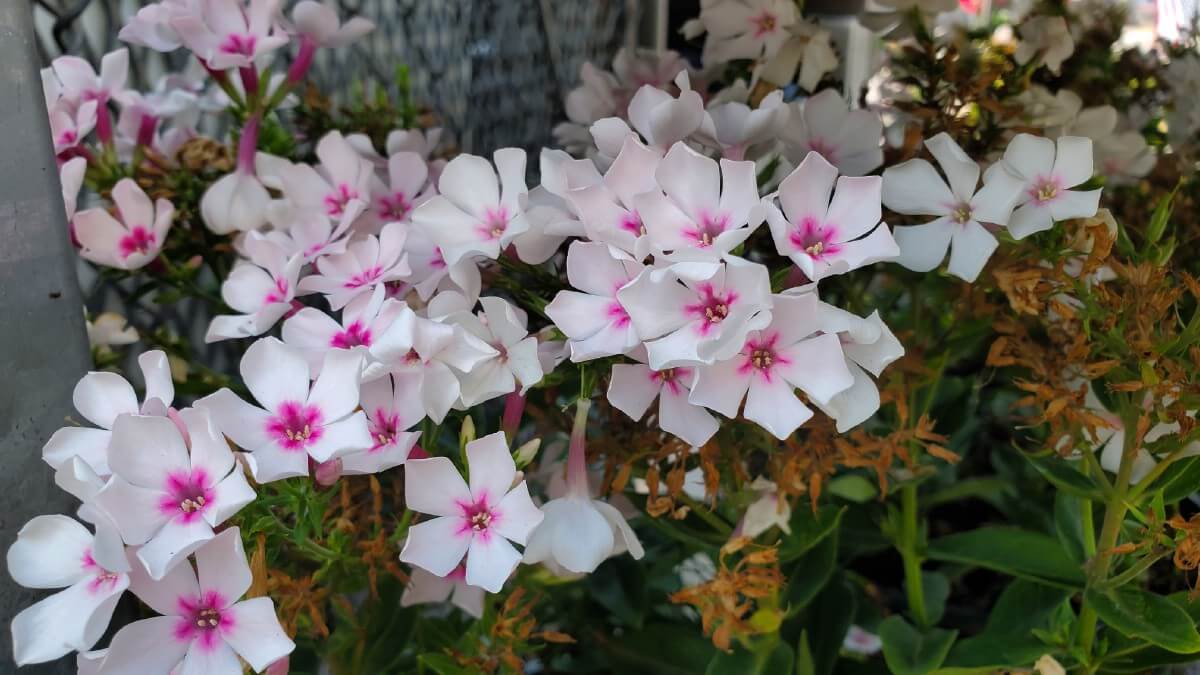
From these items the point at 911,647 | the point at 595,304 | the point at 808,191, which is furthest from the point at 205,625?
the point at 911,647

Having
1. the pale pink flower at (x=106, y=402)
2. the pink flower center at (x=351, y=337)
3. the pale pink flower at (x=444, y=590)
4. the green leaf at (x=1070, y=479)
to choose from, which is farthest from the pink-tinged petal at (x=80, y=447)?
the green leaf at (x=1070, y=479)

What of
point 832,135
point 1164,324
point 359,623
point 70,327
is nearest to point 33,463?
point 70,327

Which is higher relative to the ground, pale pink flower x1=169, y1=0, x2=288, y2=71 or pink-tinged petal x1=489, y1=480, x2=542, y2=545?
pale pink flower x1=169, y1=0, x2=288, y2=71

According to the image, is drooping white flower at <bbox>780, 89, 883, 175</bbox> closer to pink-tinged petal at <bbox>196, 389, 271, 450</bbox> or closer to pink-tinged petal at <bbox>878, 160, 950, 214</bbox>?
pink-tinged petal at <bbox>878, 160, 950, 214</bbox>

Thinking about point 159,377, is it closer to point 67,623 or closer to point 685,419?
point 67,623

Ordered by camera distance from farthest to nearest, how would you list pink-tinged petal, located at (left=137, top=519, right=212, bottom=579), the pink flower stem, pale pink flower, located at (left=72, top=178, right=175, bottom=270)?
pale pink flower, located at (left=72, top=178, right=175, bottom=270) → the pink flower stem → pink-tinged petal, located at (left=137, top=519, right=212, bottom=579)

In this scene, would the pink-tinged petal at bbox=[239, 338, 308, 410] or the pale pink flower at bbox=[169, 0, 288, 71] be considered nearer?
the pink-tinged petal at bbox=[239, 338, 308, 410]

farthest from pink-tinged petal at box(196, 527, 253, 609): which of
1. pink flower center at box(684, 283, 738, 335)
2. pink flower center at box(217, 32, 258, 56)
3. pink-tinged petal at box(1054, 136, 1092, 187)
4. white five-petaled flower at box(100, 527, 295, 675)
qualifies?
pink-tinged petal at box(1054, 136, 1092, 187)
